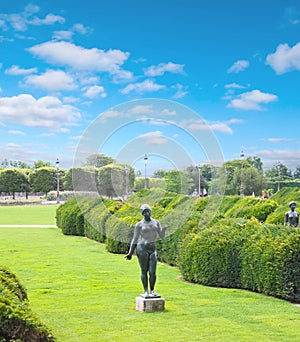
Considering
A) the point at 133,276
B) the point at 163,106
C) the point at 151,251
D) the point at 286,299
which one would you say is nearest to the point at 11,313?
the point at 151,251

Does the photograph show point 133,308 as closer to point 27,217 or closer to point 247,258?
point 247,258

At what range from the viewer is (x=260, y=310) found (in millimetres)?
8586

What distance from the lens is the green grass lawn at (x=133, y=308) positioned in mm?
7160

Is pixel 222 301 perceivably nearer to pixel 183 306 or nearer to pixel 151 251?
pixel 183 306

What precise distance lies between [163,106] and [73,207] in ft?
43.6

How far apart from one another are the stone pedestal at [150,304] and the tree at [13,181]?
8167 cm

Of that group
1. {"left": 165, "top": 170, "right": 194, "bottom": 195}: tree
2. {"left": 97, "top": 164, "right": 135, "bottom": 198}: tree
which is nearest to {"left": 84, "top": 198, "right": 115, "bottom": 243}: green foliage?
{"left": 97, "top": 164, "right": 135, "bottom": 198}: tree

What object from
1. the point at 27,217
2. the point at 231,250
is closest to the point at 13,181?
the point at 27,217

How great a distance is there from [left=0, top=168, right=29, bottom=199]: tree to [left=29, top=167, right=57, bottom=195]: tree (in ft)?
4.36

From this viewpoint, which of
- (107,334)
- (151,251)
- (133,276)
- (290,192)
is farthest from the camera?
(290,192)

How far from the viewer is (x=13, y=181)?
286 feet

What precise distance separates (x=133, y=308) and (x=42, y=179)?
270ft

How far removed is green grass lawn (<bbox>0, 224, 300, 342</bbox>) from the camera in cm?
716

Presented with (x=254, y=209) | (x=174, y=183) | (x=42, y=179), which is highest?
(x=42, y=179)
